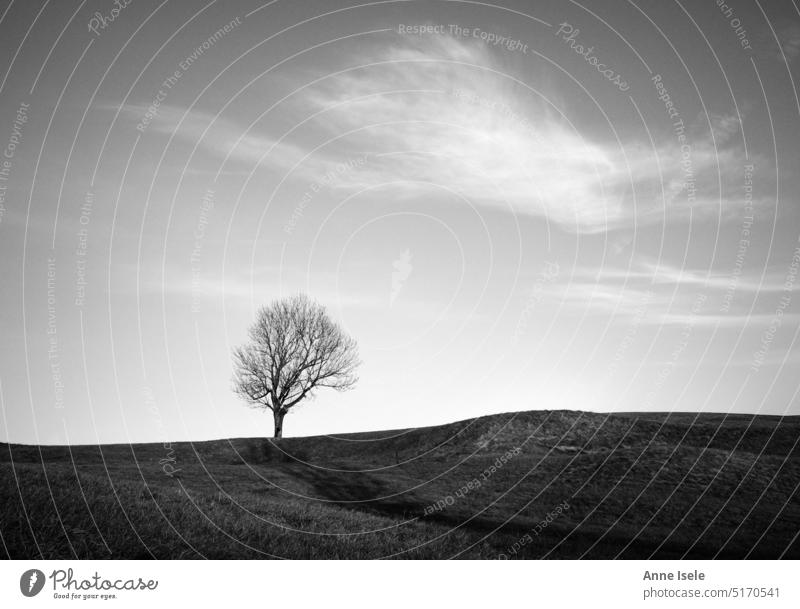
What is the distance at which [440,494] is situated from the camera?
3253 cm

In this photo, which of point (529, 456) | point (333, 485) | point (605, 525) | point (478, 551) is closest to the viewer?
point (478, 551)

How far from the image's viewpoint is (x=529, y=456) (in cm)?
4088

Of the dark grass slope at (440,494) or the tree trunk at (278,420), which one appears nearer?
the dark grass slope at (440,494)

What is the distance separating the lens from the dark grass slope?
45.9 ft

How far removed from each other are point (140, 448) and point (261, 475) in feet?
73.9

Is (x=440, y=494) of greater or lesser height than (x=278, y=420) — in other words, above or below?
below

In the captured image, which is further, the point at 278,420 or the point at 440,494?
the point at 278,420

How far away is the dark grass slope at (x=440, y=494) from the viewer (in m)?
14.0

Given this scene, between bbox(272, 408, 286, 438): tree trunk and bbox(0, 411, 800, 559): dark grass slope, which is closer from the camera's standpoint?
bbox(0, 411, 800, 559): dark grass slope
